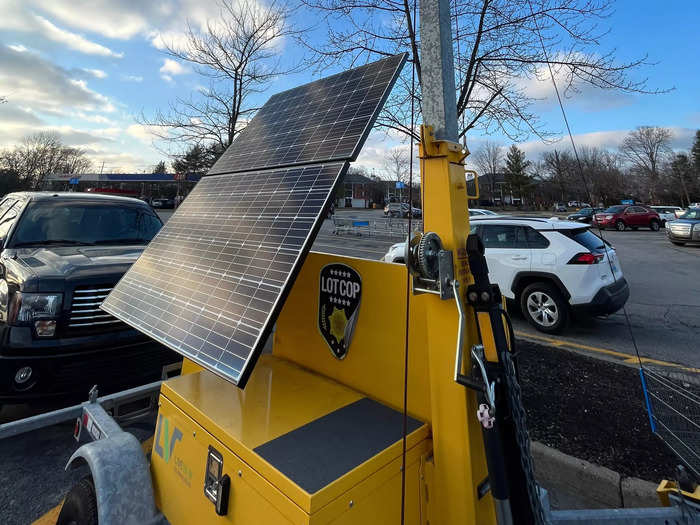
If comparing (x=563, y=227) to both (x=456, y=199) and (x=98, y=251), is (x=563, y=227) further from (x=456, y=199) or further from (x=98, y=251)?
(x=98, y=251)

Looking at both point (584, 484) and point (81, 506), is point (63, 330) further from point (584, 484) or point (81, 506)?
point (584, 484)

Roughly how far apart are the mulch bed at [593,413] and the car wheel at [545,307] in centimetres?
142

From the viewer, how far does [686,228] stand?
59.6 feet

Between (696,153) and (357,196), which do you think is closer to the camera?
(696,153)

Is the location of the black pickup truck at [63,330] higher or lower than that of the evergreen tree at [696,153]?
lower

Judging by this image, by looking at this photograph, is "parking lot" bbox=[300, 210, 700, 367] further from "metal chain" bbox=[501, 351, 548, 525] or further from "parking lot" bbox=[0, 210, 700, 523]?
"metal chain" bbox=[501, 351, 548, 525]

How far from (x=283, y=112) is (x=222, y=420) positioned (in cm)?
284

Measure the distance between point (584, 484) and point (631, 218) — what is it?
112 ft

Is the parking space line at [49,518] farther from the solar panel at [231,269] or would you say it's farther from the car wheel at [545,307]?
the car wheel at [545,307]

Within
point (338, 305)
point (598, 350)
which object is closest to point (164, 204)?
point (598, 350)

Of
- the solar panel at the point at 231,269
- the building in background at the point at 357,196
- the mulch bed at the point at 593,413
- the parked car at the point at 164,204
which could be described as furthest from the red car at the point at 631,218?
the parked car at the point at 164,204

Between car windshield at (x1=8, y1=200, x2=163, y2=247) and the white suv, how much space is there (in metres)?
6.38

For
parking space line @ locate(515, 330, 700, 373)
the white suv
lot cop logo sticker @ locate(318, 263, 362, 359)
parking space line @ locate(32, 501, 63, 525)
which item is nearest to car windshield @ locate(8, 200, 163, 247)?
parking space line @ locate(32, 501, 63, 525)

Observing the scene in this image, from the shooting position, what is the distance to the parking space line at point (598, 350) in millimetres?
4846
